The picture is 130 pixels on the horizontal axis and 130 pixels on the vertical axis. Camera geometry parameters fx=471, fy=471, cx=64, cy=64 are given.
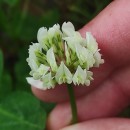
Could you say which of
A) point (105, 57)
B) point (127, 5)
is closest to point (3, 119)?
point (105, 57)

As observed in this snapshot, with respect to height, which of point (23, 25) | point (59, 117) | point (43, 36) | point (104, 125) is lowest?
point (104, 125)

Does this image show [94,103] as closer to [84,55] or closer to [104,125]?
[104,125]

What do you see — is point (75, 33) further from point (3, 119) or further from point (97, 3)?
point (97, 3)

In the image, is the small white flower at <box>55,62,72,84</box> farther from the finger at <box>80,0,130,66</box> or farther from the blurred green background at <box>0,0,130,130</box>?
the blurred green background at <box>0,0,130,130</box>

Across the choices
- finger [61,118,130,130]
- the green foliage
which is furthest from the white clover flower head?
the green foliage

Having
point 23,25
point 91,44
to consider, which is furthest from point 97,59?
point 23,25

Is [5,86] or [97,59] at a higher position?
[5,86]
